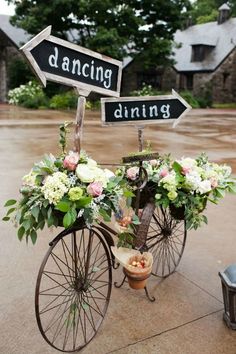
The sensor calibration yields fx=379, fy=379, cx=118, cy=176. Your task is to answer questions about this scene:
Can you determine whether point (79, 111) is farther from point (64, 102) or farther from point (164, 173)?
point (64, 102)

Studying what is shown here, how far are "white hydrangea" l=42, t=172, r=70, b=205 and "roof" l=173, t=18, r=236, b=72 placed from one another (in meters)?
26.2

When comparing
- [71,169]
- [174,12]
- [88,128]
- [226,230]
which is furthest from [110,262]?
[174,12]

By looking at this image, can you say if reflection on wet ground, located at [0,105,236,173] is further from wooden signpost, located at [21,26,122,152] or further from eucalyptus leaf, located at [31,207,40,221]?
eucalyptus leaf, located at [31,207,40,221]

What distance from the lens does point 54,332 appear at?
8.09ft

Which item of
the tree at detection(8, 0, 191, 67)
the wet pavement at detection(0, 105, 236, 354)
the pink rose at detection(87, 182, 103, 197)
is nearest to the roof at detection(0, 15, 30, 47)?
the tree at detection(8, 0, 191, 67)

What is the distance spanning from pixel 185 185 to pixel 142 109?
1.98ft

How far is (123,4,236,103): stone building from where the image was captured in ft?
88.8

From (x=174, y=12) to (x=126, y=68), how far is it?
650 centimetres

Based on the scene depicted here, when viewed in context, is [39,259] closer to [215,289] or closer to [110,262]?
[110,262]

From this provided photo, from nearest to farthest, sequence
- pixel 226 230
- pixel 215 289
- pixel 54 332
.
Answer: pixel 54 332, pixel 215 289, pixel 226 230

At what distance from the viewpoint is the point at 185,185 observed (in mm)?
2625

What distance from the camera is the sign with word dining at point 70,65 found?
2.01m

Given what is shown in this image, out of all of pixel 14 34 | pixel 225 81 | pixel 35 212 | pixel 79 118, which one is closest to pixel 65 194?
pixel 35 212

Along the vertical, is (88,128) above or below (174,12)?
below
